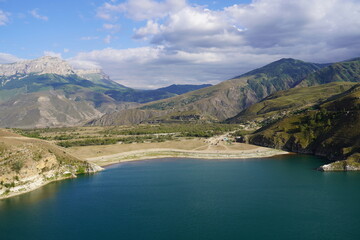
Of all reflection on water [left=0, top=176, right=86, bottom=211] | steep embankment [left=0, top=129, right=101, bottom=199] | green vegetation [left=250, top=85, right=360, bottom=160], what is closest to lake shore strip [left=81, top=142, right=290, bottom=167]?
green vegetation [left=250, top=85, right=360, bottom=160]

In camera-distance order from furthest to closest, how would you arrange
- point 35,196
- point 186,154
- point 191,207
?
point 186,154 → point 35,196 → point 191,207

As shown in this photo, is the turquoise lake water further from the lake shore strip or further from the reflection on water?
the lake shore strip

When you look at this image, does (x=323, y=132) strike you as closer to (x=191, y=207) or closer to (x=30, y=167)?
(x=191, y=207)

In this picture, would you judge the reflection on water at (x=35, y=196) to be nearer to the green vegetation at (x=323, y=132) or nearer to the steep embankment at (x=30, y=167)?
the steep embankment at (x=30, y=167)

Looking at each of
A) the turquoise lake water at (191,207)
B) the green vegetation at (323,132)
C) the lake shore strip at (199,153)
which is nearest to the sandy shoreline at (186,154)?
the lake shore strip at (199,153)

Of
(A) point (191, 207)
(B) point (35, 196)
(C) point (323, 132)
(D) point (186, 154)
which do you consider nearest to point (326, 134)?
(C) point (323, 132)

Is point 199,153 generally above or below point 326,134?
below

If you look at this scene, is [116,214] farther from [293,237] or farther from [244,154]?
[244,154]
